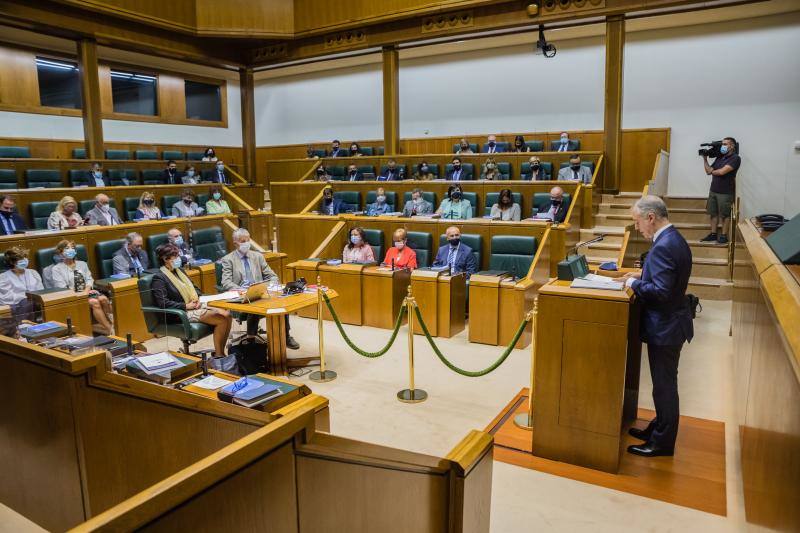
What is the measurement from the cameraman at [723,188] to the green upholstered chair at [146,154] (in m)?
11.1

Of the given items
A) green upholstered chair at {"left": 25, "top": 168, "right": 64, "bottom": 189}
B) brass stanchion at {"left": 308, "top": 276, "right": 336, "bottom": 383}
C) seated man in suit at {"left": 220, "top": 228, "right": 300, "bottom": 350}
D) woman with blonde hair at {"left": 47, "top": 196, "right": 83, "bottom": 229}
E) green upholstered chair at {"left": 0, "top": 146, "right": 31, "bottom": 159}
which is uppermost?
green upholstered chair at {"left": 0, "top": 146, "right": 31, "bottom": 159}

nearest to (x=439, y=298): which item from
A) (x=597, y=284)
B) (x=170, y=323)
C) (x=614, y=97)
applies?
(x=170, y=323)

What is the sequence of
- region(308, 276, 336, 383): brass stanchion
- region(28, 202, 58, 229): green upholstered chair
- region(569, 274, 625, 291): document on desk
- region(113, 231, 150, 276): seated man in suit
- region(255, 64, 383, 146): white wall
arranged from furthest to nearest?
region(255, 64, 383, 146): white wall
region(28, 202, 58, 229): green upholstered chair
region(113, 231, 150, 276): seated man in suit
region(308, 276, 336, 383): brass stanchion
region(569, 274, 625, 291): document on desk

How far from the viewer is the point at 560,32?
11422mm

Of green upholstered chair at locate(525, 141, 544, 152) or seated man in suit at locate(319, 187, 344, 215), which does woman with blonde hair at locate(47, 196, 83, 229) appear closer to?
seated man in suit at locate(319, 187, 344, 215)

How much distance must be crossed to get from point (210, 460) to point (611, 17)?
9.70m

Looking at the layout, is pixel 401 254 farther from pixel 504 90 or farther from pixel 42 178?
pixel 504 90

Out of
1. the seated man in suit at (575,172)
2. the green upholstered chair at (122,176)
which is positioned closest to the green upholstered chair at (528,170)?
the seated man in suit at (575,172)

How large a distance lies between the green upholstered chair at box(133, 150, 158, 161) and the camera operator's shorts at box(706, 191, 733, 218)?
11124 millimetres

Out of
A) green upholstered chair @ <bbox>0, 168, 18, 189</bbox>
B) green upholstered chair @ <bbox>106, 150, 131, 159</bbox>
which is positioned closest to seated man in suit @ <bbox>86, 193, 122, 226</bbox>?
green upholstered chair @ <bbox>0, 168, 18, 189</bbox>

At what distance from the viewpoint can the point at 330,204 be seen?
8844mm

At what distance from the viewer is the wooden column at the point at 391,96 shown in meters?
11.1

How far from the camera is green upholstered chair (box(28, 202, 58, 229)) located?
728 cm

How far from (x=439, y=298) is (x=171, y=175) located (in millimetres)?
7245
